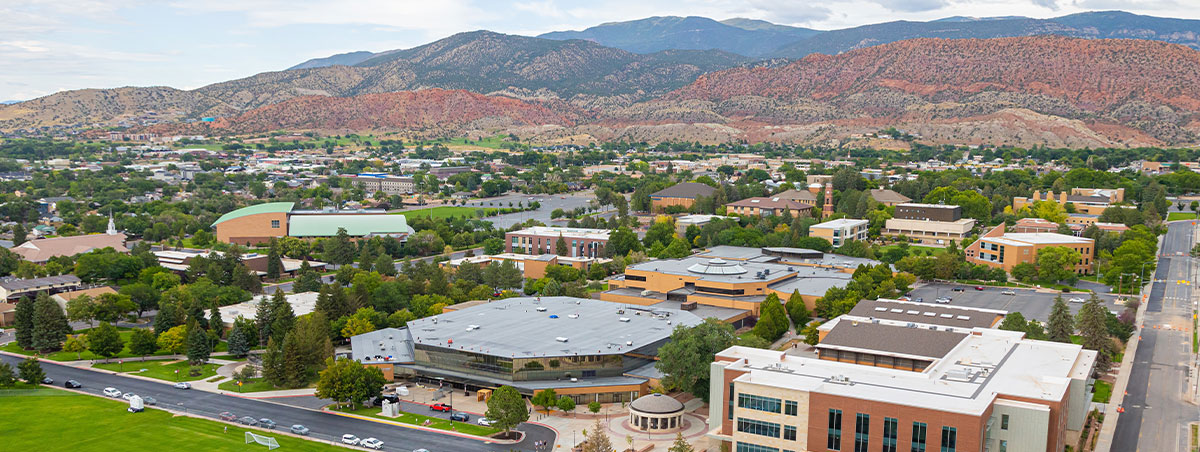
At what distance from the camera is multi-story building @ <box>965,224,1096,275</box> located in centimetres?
9200

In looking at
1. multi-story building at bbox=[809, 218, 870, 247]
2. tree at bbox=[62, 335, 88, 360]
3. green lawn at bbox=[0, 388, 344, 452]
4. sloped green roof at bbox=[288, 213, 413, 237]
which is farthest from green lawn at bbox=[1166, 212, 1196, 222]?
tree at bbox=[62, 335, 88, 360]

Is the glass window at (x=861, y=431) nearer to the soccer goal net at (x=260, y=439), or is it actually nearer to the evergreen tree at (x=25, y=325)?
the soccer goal net at (x=260, y=439)

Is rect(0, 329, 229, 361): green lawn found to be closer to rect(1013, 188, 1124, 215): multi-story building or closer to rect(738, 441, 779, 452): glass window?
rect(738, 441, 779, 452): glass window

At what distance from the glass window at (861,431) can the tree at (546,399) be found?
53.7ft

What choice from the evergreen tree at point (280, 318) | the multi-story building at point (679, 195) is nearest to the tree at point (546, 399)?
the evergreen tree at point (280, 318)

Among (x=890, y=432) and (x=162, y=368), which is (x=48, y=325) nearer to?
(x=162, y=368)

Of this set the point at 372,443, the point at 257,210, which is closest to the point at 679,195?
the point at 257,210

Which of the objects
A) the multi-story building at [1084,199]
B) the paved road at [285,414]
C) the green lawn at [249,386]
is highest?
the multi-story building at [1084,199]

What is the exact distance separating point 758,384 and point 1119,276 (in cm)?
5595

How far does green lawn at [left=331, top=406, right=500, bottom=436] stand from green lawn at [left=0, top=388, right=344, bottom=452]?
4.69 m

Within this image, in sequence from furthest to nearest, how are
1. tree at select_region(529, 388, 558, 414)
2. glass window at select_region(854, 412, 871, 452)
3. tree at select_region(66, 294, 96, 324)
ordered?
tree at select_region(66, 294, 96, 324) < tree at select_region(529, 388, 558, 414) < glass window at select_region(854, 412, 871, 452)

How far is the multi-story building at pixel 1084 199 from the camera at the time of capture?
403 feet

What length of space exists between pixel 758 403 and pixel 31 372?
39768mm

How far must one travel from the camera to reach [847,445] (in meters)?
40.2
